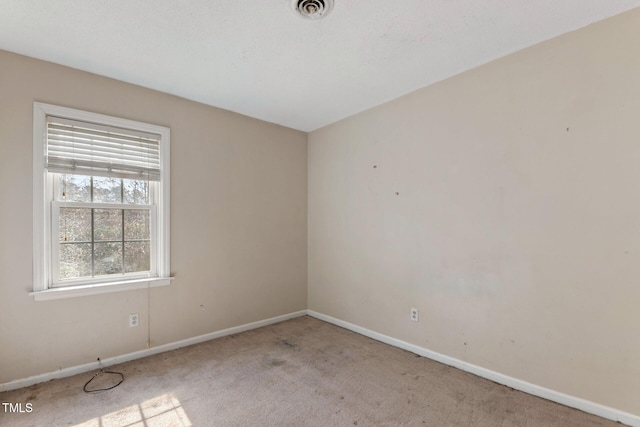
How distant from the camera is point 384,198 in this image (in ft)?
10.7

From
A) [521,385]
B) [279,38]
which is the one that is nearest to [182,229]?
[279,38]

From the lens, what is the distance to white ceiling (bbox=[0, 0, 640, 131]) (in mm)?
1830

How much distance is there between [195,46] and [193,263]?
203 cm

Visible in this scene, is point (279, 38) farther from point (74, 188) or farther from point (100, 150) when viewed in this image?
point (74, 188)

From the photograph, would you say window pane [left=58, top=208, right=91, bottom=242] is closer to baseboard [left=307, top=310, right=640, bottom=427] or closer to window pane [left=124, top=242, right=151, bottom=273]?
window pane [left=124, top=242, right=151, bottom=273]

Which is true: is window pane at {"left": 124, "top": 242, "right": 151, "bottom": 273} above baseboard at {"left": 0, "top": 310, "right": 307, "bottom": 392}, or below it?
above

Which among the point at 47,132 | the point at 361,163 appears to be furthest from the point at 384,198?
the point at 47,132

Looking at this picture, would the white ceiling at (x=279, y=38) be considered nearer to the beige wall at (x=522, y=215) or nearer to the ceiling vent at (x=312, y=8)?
the ceiling vent at (x=312, y=8)

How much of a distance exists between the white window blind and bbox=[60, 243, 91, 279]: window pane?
A: 63cm

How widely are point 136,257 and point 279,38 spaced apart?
2.33 meters

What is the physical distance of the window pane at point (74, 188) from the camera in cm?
253

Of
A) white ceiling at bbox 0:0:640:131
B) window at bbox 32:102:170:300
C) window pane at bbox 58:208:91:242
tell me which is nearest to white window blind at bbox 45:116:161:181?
window at bbox 32:102:170:300

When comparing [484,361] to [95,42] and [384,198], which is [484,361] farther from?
[95,42]

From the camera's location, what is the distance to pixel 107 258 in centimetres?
274
